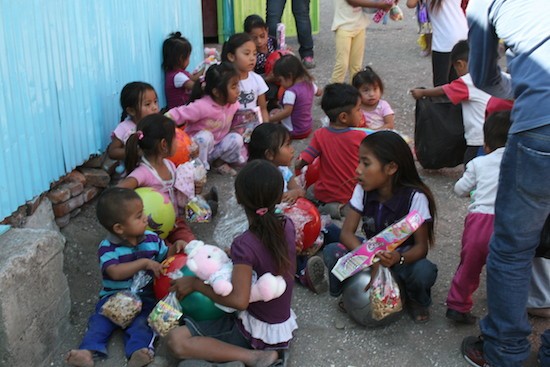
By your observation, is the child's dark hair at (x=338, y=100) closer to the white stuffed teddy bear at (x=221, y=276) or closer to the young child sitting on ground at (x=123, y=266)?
the young child sitting on ground at (x=123, y=266)

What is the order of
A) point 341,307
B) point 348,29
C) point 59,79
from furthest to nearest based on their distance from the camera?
point 348,29, point 59,79, point 341,307

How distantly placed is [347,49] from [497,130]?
12.2ft

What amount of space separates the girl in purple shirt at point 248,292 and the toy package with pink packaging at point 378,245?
33 centimetres

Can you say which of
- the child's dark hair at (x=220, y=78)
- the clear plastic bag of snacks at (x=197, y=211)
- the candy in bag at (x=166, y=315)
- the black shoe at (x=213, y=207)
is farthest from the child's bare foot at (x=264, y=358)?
the child's dark hair at (x=220, y=78)

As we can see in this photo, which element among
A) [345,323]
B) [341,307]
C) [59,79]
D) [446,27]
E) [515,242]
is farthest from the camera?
[446,27]

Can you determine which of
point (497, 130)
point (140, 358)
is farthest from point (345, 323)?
point (497, 130)

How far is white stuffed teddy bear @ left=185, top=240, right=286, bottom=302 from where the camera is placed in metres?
3.13

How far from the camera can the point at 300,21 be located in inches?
343

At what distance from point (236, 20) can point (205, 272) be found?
6546 mm

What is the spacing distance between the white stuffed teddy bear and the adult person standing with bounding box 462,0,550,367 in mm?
1003

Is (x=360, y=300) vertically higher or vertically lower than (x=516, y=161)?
lower

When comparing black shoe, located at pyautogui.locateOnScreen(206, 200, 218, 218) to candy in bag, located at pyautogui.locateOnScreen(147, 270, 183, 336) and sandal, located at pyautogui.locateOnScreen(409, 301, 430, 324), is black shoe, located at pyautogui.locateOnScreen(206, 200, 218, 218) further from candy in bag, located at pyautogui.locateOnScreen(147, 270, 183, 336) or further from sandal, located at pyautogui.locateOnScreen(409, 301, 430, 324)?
sandal, located at pyautogui.locateOnScreen(409, 301, 430, 324)

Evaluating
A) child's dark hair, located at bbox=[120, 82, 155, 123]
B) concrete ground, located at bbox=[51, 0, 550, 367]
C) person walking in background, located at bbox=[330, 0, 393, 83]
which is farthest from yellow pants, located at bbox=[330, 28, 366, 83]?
child's dark hair, located at bbox=[120, 82, 155, 123]

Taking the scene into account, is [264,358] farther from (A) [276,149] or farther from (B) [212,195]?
(B) [212,195]
